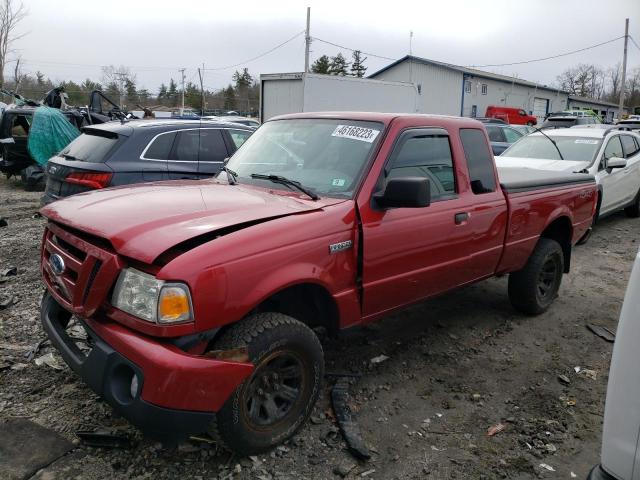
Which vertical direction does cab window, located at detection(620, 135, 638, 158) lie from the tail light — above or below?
above

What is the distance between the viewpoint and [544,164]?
877 cm

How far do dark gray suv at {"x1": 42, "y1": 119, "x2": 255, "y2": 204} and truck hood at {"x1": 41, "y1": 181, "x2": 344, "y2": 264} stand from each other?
123 inches

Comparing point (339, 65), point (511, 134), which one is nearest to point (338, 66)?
point (339, 65)

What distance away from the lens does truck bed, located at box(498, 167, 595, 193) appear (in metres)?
4.55

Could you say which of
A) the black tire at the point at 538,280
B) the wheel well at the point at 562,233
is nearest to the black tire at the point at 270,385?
the black tire at the point at 538,280

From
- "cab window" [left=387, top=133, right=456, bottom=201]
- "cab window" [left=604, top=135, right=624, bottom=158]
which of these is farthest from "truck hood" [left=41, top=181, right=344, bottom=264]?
"cab window" [left=604, top=135, right=624, bottom=158]

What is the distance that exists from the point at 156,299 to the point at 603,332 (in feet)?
14.0

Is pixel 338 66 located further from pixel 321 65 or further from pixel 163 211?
pixel 163 211

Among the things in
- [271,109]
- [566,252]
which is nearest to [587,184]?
[566,252]

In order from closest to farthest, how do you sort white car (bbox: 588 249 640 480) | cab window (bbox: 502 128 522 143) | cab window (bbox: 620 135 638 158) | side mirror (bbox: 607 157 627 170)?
white car (bbox: 588 249 640 480) < side mirror (bbox: 607 157 627 170) < cab window (bbox: 620 135 638 158) < cab window (bbox: 502 128 522 143)

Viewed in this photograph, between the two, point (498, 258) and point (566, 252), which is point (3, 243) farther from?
point (566, 252)

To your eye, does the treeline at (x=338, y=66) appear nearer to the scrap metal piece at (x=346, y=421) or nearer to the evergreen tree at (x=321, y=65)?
the evergreen tree at (x=321, y=65)

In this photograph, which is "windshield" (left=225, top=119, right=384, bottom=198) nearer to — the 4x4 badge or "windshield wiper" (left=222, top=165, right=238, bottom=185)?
"windshield wiper" (left=222, top=165, right=238, bottom=185)

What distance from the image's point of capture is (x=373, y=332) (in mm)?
4680
